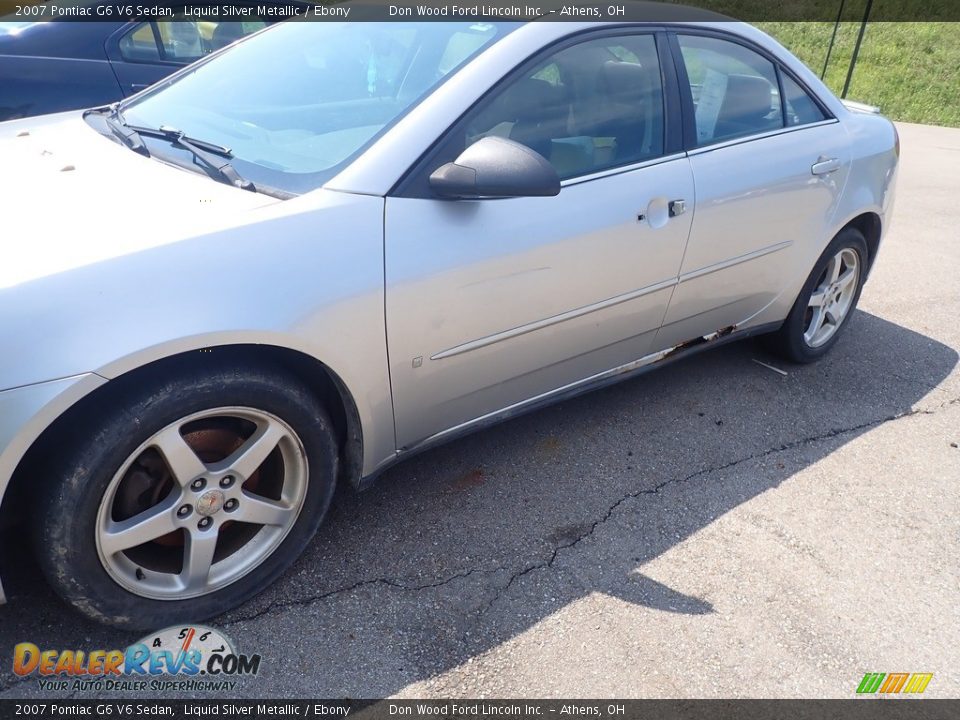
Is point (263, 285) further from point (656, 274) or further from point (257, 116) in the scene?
point (656, 274)

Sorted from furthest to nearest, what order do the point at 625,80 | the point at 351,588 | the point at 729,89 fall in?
the point at 729,89 < the point at 625,80 < the point at 351,588

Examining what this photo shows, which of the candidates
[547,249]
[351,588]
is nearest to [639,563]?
[351,588]

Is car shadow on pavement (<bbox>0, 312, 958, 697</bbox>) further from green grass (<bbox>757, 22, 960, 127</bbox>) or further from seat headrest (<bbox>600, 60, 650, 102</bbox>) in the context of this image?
green grass (<bbox>757, 22, 960, 127</bbox>)

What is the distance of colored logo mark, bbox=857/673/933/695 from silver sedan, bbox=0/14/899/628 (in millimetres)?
1303

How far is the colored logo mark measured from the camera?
213 cm

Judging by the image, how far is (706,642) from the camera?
2219 millimetres

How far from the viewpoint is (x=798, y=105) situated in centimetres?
338

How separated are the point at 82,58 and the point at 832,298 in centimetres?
434

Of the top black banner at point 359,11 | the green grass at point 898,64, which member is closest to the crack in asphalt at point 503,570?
the top black banner at point 359,11

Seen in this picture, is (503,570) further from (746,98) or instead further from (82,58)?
(82,58)

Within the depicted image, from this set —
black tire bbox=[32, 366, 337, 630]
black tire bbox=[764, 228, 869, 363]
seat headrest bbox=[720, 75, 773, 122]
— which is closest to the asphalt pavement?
black tire bbox=[32, 366, 337, 630]

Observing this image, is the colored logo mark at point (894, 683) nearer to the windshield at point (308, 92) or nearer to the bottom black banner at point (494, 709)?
the bottom black banner at point (494, 709)

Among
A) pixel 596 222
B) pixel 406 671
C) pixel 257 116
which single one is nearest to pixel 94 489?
pixel 406 671

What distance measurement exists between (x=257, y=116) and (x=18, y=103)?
2711 millimetres
